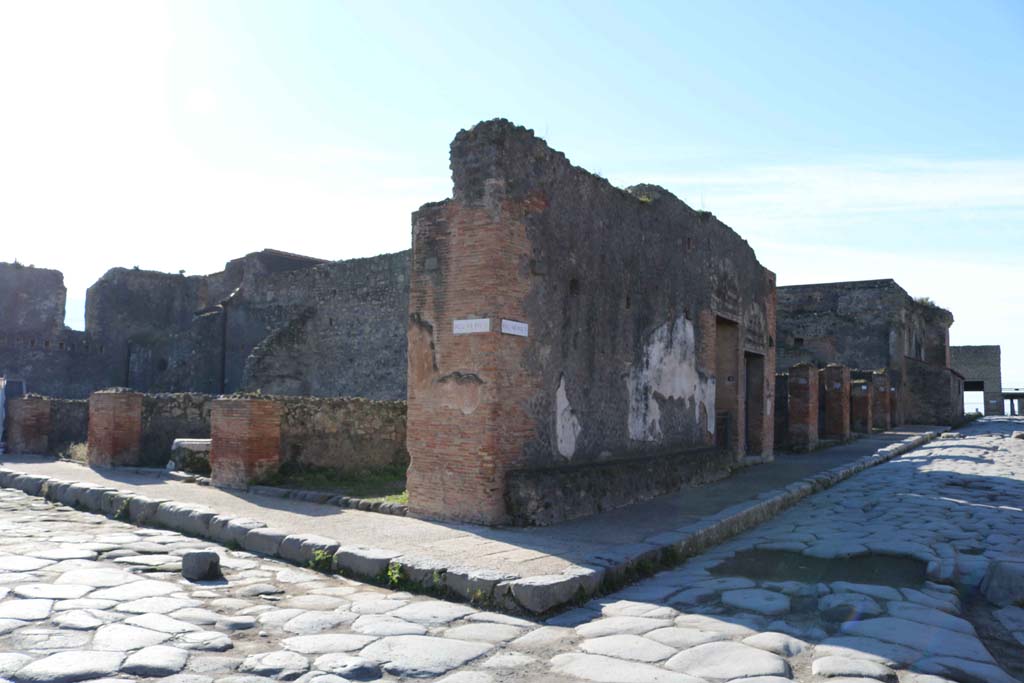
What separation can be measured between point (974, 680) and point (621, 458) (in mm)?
5167

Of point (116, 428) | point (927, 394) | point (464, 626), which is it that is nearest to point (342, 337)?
point (116, 428)

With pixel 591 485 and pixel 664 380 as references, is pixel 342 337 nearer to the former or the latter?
pixel 664 380

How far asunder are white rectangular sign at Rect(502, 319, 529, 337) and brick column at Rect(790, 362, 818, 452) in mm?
11061

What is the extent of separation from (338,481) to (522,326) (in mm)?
3870

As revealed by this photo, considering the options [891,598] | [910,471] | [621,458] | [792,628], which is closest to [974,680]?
[792,628]

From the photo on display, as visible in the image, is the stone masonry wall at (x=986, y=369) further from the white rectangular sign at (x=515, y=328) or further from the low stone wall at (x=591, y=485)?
the white rectangular sign at (x=515, y=328)

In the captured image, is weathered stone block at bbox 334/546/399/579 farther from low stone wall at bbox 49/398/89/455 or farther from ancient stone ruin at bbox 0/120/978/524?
low stone wall at bbox 49/398/89/455

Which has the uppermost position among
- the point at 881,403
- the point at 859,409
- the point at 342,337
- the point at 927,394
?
the point at 342,337

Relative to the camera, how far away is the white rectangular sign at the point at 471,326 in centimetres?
665

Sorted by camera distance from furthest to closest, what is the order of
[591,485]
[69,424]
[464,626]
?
[69,424] < [591,485] < [464,626]

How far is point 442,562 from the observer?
500cm

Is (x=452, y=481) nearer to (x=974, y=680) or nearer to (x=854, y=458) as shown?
(x=974, y=680)

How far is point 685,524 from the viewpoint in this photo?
665 centimetres

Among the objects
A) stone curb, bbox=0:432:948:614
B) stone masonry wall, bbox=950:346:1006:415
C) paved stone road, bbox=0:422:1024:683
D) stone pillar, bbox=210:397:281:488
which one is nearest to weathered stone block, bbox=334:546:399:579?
stone curb, bbox=0:432:948:614
